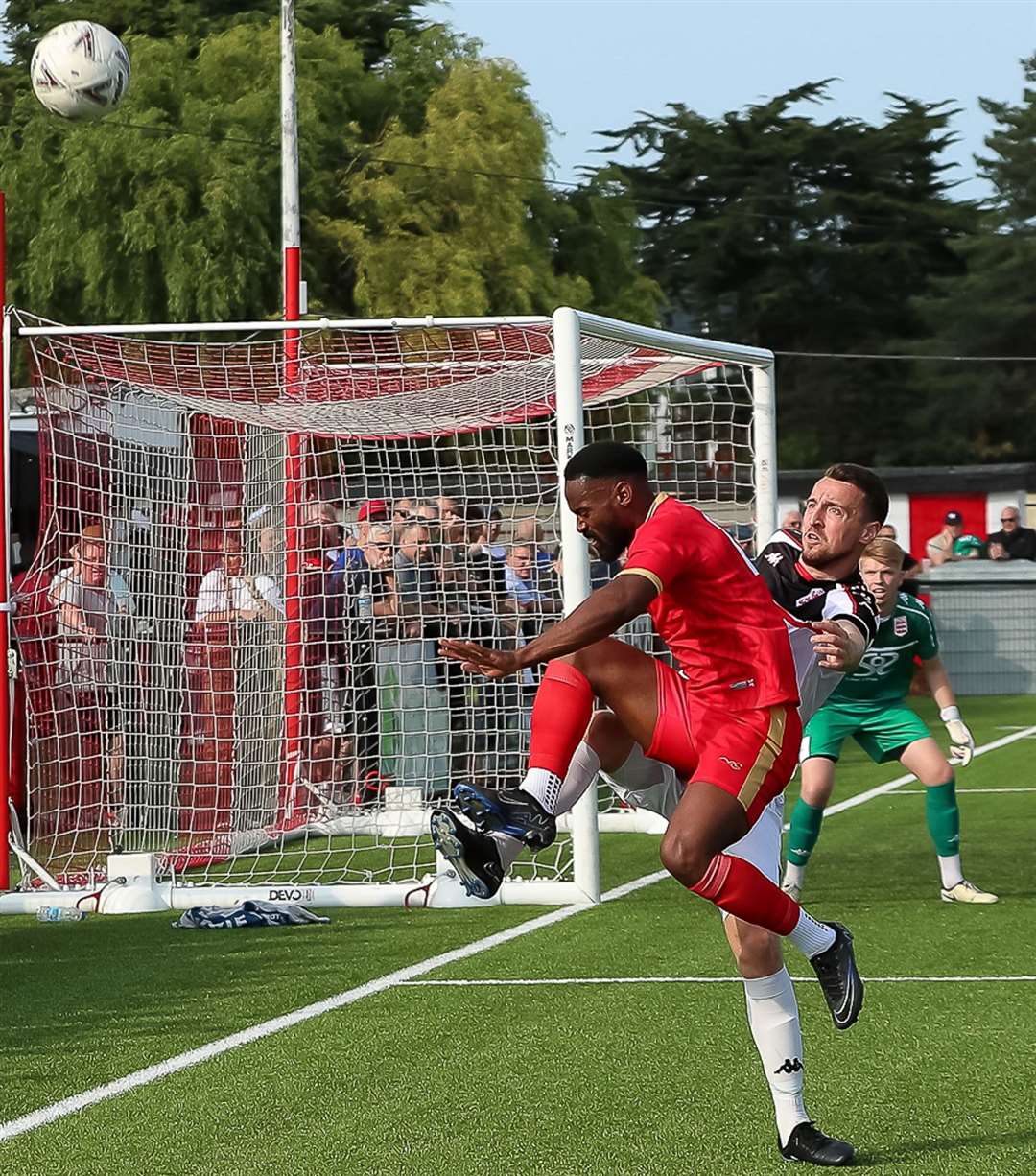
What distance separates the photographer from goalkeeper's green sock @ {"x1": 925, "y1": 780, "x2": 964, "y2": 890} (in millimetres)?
9961

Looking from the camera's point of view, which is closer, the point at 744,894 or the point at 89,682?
the point at 744,894

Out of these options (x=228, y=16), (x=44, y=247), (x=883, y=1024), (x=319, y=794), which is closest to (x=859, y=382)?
(x=228, y=16)

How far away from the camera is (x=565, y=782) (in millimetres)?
5781

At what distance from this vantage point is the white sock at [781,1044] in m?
5.30

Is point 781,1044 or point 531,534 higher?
point 531,534

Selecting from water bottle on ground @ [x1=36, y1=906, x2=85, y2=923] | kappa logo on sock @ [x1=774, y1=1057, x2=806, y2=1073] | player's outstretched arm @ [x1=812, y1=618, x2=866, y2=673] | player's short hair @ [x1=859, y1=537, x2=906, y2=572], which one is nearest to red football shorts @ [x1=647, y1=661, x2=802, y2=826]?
player's outstretched arm @ [x1=812, y1=618, x2=866, y2=673]

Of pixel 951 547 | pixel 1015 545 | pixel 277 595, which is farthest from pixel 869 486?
pixel 951 547

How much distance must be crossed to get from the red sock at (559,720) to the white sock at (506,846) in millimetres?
226

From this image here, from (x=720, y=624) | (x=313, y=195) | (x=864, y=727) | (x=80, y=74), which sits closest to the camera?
(x=720, y=624)

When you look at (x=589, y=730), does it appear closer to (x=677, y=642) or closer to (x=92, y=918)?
(x=677, y=642)

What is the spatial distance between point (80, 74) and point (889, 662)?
5.45 m

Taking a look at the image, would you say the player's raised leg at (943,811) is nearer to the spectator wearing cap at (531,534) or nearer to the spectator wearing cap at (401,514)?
the spectator wearing cap at (531,534)

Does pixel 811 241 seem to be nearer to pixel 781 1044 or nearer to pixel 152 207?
pixel 152 207

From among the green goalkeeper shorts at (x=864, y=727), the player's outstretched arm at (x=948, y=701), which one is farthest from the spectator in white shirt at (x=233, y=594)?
the player's outstretched arm at (x=948, y=701)
